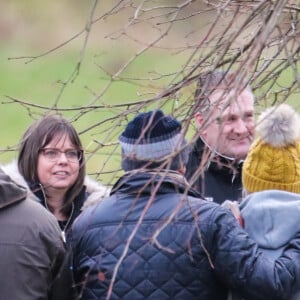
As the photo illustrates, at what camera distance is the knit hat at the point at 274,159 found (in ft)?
12.7

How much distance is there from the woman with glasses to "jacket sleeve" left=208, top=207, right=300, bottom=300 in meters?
1.09

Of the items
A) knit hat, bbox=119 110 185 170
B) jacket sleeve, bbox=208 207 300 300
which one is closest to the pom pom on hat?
knit hat, bbox=119 110 185 170

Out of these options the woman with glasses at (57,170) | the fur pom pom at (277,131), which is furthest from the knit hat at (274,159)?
the woman with glasses at (57,170)

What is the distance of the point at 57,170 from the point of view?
4.81m

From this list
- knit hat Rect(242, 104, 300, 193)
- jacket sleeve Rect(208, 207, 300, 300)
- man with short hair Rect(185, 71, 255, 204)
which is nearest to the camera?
jacket sleeve Rect(208, 207, 300, 300)

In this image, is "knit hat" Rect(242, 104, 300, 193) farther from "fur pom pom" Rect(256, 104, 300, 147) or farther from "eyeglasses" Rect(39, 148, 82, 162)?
"eyeglasses" Rect(39, 148, 82, 162)

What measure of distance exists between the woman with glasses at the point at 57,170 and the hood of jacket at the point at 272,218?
1.02 m

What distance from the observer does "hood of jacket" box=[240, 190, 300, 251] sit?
3730 millimetres

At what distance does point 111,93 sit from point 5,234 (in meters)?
13.4

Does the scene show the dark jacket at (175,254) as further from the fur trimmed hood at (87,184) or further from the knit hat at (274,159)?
the fur trimmed hood at (87,184)

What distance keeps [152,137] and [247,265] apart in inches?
19.7

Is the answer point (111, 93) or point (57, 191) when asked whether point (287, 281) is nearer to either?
point (57, 191)

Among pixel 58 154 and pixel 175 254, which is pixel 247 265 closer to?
pixel 175 254

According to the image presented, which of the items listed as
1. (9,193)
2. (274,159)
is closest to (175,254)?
(274,159)
